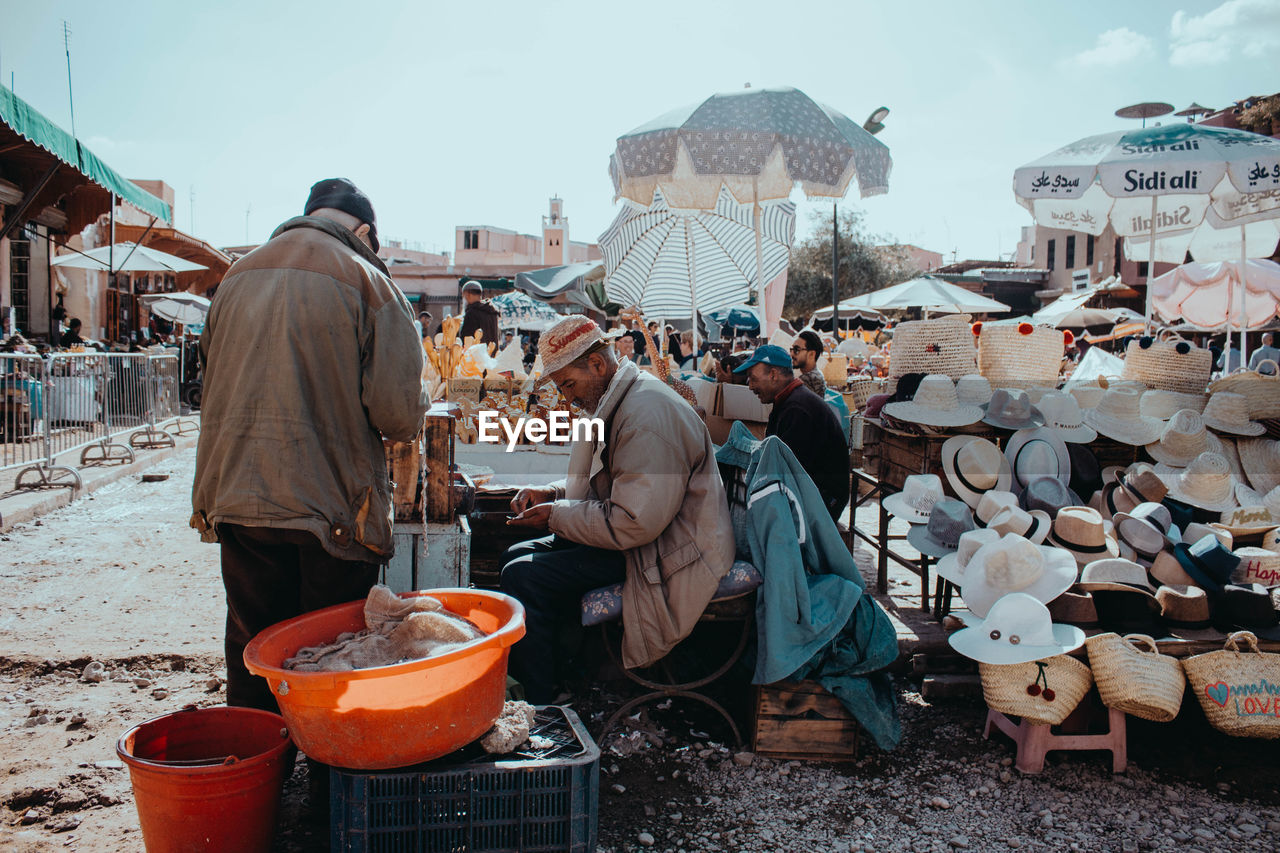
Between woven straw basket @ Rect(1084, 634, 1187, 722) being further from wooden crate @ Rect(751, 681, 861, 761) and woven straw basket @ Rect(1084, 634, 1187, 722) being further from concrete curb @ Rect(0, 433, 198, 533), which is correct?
concrete curb @ Rect(0, 433, 198, 533)

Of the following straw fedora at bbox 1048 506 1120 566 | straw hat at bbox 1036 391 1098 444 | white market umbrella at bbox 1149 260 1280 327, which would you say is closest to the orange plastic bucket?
straw fedora at bbox 1048 506 1120 566

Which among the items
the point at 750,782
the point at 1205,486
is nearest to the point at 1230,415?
the point at 1205,486

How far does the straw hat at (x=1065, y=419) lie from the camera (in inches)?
174

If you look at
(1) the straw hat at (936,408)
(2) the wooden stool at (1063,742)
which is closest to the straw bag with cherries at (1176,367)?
(1) the straw hat at (936,408)

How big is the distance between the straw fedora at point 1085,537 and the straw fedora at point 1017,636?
0.52m

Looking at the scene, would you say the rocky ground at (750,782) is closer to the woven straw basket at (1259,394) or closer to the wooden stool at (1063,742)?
the wooden stool at (1063,742)

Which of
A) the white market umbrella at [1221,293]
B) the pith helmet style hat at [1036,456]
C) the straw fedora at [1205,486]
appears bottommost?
the straw fedora at [1205,486]

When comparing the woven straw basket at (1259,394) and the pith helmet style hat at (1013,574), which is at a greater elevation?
the woven straw basket at (1259,394)

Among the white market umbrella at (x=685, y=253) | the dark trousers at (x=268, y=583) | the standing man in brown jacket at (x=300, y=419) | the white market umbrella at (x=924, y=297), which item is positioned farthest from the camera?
the white market umbrella at (x=924, y=297)

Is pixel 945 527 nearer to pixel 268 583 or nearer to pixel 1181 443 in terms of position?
pixel 1181 443

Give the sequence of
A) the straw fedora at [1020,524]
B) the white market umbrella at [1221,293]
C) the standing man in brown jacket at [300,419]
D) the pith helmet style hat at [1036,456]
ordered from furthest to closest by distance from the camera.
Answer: the white market umbrella at [1221,293] < the pith helmet style hat at [1036,456] < the straw fedora at [1020,524] < the standing man in brown jacket at [300,419]

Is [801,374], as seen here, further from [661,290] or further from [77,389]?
[77,389]

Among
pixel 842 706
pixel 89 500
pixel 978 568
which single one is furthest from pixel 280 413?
pixel 89 500

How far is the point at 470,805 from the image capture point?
212 cm
